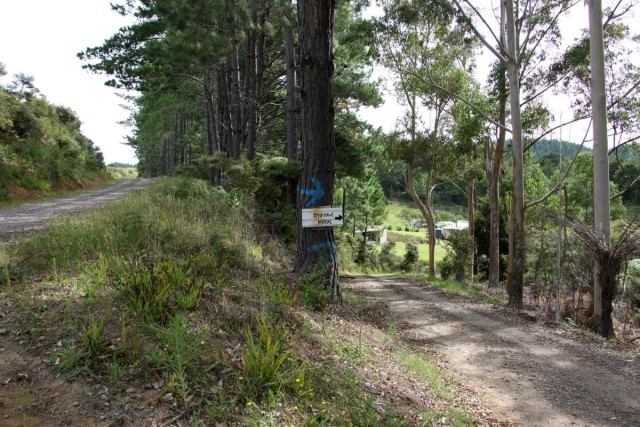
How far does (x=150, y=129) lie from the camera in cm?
3000

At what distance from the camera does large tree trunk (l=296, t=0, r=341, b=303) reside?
6.43 meters

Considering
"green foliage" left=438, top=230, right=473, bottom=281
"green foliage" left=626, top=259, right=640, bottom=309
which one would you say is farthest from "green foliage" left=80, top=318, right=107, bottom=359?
"green foliage" left=438, top=230, right=473, bottom=281

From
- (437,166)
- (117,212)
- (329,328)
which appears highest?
(437,166)

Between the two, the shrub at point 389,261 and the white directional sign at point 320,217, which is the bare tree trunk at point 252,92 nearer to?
the white directional sign at point 320,217

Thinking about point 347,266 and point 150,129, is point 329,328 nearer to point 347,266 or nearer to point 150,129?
point 347,266

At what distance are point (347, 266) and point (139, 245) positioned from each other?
19628 mm

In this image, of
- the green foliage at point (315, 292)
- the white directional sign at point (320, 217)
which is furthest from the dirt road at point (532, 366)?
the white directional sign at point (320, 217)

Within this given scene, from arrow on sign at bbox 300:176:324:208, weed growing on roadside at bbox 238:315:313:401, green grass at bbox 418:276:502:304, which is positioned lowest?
green grass at bbox 418:276:502:304

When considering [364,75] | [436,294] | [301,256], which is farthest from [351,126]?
[301,256]

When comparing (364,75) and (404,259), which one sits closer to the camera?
(364,75)

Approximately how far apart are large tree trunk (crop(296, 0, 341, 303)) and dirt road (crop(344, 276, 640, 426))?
6.87 ft

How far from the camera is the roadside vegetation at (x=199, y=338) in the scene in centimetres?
321

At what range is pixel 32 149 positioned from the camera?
20516 mm

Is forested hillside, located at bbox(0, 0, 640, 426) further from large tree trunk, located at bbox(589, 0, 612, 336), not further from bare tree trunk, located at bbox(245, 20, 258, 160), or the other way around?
bare tree trunk, located at bbox(245, 20, 258, 160)
